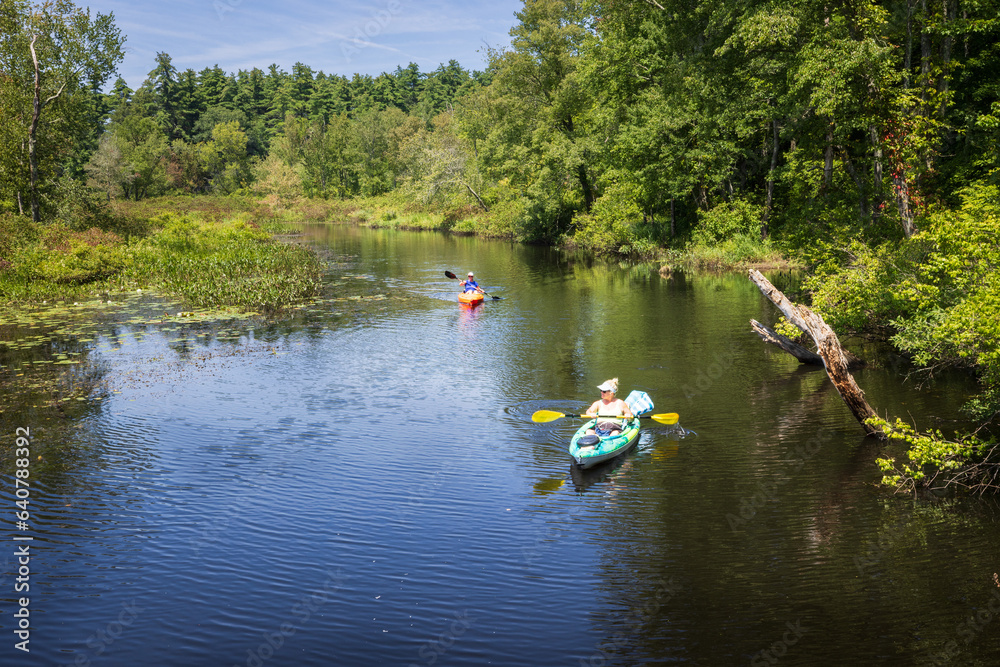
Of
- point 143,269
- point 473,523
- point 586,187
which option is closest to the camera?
point 473,523

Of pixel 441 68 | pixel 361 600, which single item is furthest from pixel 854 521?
pixel 441 68

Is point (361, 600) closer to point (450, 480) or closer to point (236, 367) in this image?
point (450, 480)

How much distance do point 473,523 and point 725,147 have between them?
31.2 metres

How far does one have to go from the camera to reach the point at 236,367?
1958cm

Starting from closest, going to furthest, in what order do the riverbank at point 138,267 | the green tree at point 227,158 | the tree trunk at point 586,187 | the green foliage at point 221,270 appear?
the riverbank at point 138,267, the green foliage at point 221,270, the tree trunk at point 586,187, the green tree at point 227,158

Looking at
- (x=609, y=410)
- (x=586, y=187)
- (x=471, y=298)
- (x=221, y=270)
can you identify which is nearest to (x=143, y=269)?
(x=221, y=270)

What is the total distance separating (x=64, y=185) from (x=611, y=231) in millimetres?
30463

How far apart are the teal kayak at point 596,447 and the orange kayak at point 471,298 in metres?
15.8

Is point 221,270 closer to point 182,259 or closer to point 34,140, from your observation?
point 182,259

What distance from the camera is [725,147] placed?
36.8m

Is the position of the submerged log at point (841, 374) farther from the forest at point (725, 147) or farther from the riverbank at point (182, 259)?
the riverbank at point (182, 259)

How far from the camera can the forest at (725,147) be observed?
53.9ft

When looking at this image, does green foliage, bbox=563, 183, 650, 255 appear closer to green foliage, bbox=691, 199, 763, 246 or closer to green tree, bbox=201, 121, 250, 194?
green foliage, bbox=691, 199, 763, 246

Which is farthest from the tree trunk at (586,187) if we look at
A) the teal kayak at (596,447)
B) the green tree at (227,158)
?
the green tree at (227,158)
